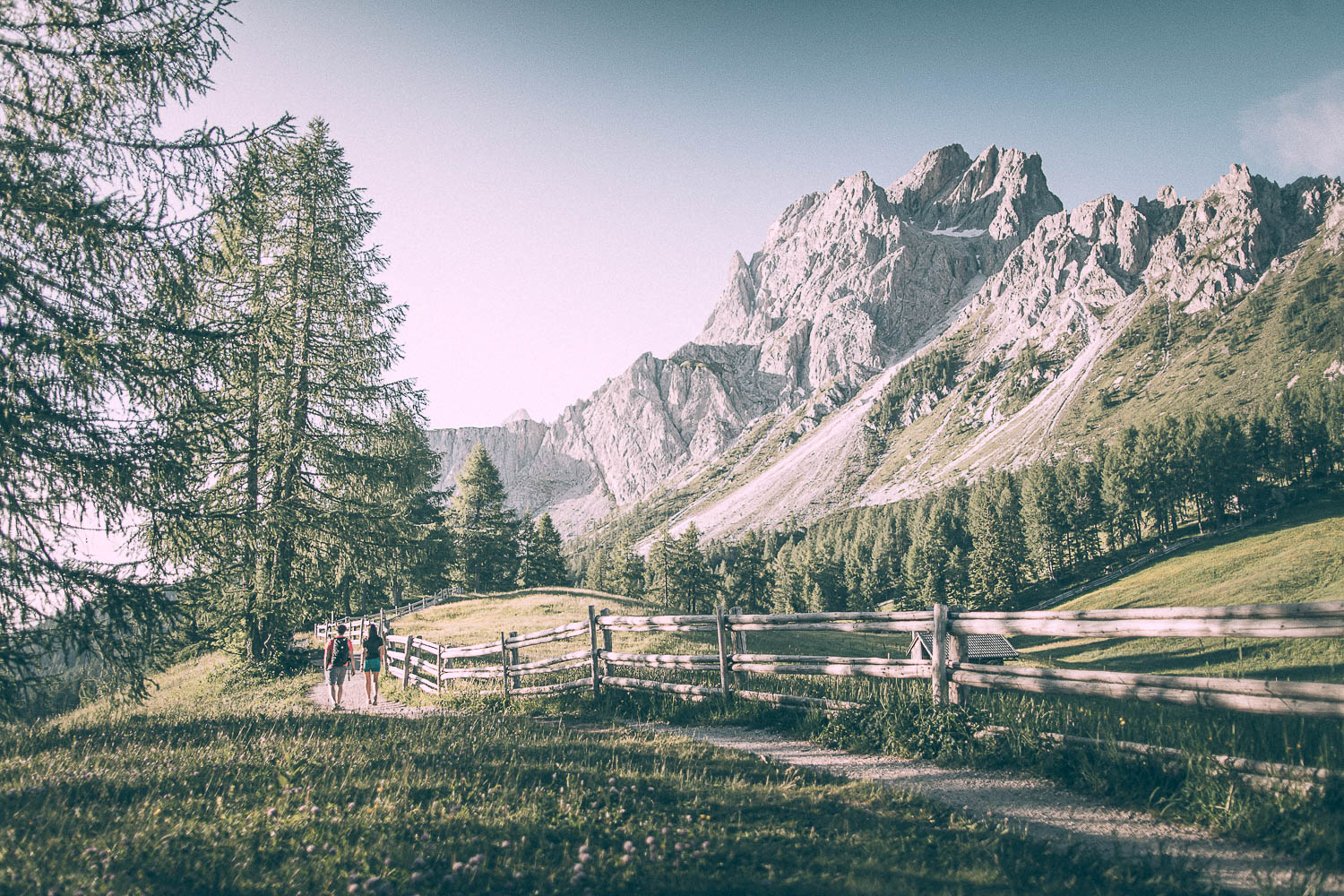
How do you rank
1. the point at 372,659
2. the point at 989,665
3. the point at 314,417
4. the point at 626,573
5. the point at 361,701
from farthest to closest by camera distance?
1. the point at 626,573
2. the point at 314,417
3. the point at 361,701
4. the point at 372,659
5. the point at 989,665

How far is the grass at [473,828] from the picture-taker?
403 cm

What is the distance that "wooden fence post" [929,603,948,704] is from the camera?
7.99 metres

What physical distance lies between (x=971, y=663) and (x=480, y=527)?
171 feet

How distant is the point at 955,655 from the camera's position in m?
8.09

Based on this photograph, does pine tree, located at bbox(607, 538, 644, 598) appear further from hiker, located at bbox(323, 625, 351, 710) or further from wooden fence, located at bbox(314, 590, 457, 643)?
hiker, located at bbox(323, 625, 351, 710)

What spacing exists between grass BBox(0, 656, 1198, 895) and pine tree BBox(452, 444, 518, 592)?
48078 mm

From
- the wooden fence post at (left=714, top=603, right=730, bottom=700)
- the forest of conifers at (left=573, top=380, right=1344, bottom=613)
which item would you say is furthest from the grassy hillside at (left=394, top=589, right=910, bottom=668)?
the forest of conifers at (left=573, top=380, right=1344, bottom=613)

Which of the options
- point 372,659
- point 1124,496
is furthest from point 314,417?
point 1124,496

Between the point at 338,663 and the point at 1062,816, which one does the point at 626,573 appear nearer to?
the point at 338,663

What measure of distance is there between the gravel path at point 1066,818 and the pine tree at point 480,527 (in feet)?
163

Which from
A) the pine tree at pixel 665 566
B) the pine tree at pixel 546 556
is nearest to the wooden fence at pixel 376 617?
the pine tree at pixel 546 556

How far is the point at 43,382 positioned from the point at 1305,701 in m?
14.6

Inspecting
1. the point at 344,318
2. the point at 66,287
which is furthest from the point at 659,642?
the point at 66,287

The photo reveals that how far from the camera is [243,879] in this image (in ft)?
12.8
